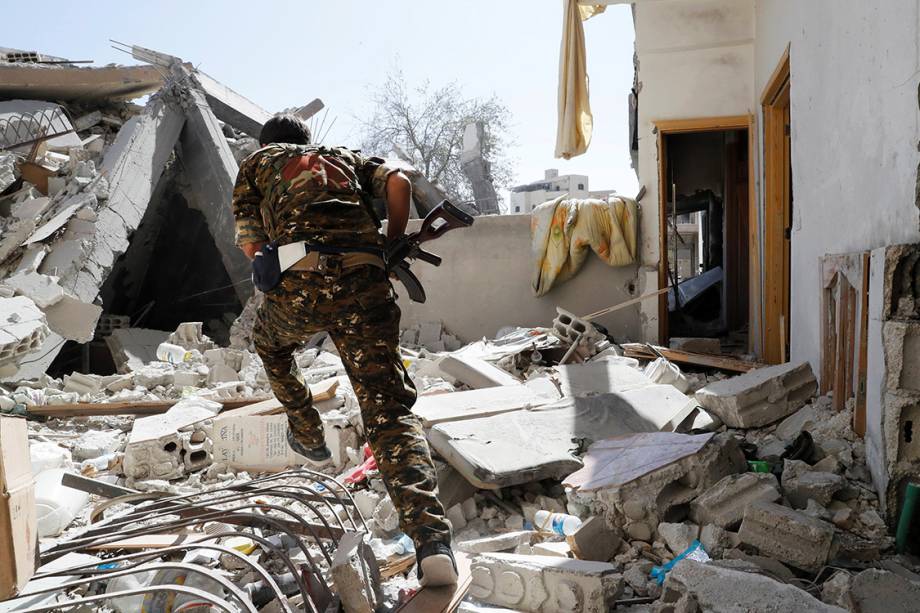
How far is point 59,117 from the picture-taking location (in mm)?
11156

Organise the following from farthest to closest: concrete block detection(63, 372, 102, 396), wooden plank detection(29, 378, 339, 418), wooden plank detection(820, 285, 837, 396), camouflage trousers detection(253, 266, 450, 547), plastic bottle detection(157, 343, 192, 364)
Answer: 1. plastic bottle detection(157, 343, 192, 364)
2. concrete block detection(63, 372, 102, 396)
3. wooden plank detection(29, 378, 339, 418)
4. wooden plank detection(820, 285, 837, 396)
5. camouflage trousers detection(253, 266, 450, 547)

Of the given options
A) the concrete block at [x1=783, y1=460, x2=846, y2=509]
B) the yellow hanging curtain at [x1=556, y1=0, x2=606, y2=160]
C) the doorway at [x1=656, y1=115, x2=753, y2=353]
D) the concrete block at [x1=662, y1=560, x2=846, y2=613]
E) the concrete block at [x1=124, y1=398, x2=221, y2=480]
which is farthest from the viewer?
the doorway at [x1=656, y1=115, x2=753, y2=353]

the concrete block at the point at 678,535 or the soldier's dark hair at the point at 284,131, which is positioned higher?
the soldier's dark hair at the point at 284,131

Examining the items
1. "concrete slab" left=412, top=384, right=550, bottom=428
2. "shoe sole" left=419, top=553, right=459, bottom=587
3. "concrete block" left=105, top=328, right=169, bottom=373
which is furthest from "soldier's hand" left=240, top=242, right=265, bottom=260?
"concrete block" left=105, top=328, right=169, bottom=373

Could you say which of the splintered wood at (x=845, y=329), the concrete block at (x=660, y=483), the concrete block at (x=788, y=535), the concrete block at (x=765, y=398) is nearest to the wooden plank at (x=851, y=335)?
the splintered wood at (x=845, y=329)

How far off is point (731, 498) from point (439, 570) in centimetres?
127

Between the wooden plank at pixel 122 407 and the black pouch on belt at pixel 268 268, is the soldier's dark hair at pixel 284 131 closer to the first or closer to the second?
the black pouch on belt at pixel 268 268

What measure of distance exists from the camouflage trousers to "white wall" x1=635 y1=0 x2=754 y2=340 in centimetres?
543

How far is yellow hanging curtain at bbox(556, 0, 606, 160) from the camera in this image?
6680 mm

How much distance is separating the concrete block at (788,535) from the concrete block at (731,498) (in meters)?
0.15

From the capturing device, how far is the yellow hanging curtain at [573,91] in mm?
6680

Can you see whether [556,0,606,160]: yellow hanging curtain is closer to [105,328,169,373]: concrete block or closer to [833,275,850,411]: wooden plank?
[833,275,850,411]: wooden plank

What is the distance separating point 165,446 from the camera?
398cm

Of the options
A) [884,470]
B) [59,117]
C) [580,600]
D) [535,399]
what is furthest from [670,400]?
[59,117]
